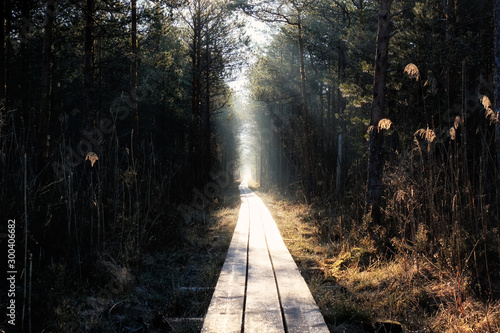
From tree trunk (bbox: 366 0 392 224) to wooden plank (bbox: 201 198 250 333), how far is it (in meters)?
2.49

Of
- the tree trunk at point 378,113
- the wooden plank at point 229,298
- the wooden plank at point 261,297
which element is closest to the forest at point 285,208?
the tree trunk at point 378,113

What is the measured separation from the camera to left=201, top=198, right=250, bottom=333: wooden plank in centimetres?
304

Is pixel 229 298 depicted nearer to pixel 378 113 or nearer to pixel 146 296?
pixel 146 296

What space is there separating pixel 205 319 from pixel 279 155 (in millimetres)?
26436

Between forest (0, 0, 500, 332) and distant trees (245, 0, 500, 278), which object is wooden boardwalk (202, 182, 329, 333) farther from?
distant trees (245, 0, 500, 278)

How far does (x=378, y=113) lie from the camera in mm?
6500

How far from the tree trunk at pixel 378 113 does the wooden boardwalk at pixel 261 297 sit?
6.09 ft

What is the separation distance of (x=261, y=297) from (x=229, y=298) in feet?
1.10

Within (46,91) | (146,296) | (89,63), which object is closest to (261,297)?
(146,296)

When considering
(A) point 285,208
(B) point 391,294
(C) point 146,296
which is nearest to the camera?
(B) point 391,294

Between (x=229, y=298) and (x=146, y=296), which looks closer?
(x=229, y=298)

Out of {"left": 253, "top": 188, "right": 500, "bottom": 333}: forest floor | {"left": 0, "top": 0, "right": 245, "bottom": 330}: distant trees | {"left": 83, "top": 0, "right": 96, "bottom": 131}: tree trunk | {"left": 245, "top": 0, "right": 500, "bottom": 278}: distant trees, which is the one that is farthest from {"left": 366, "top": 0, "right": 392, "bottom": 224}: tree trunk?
{"left": 83, "top": 0, "right": 96, "bottom": 131}: tree trunk

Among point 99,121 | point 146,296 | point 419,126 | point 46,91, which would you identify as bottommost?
point 146,296

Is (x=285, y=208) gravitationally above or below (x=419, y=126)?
below
